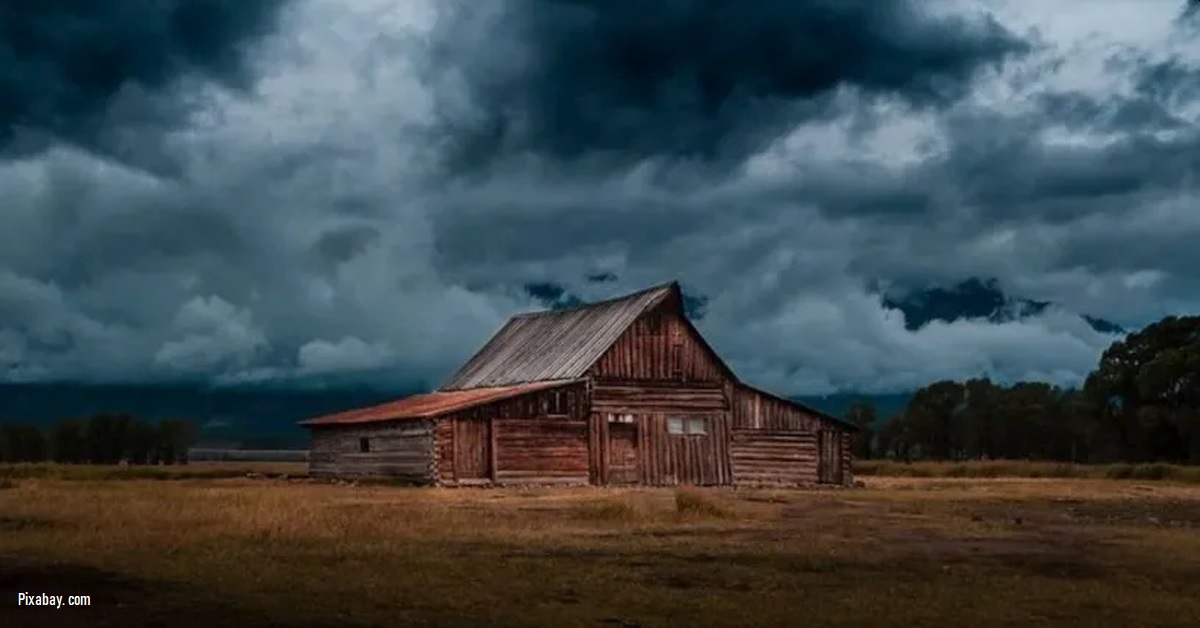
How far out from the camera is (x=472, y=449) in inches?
1916

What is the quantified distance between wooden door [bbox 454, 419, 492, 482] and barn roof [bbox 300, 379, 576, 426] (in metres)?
0.78

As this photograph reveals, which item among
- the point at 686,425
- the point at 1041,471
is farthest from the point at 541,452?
the point at 1041,471

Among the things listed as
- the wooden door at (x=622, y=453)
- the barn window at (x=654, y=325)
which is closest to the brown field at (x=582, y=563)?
the wooden door at (x=622, y=453)

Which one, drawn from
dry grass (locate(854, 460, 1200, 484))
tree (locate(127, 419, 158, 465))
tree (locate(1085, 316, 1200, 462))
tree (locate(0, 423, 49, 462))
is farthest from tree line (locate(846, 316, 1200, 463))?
tree (locate(0, 423, 49, 462))

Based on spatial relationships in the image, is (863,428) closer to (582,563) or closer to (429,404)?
(429,404)

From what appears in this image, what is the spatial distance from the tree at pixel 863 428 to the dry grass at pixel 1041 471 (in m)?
44.8

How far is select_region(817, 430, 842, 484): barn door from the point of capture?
55.0 meters

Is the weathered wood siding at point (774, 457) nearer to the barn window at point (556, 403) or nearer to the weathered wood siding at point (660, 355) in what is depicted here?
the weathered wood siding at point (660, 355)

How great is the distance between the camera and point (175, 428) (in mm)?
110125

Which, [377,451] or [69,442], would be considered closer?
[377,451]

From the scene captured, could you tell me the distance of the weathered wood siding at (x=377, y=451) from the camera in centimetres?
4928

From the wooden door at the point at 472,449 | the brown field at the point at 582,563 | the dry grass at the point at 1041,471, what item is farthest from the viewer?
the dry grass at the point at 1041,471

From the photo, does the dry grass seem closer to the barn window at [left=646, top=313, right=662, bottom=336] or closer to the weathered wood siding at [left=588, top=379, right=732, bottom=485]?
the weathered wood siding at [left=588, top=379, right=732, bottom=485]

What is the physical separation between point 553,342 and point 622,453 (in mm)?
8943
